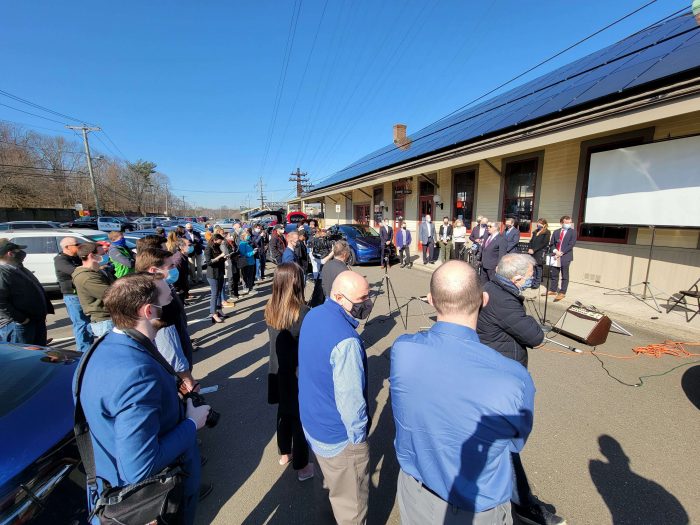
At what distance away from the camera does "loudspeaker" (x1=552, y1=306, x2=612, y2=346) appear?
4418mm

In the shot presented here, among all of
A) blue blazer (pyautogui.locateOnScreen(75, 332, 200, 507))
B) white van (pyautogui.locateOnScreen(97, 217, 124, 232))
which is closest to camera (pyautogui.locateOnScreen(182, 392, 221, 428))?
blue blazer (pyautogui.locateOnScreen(75, 332, 200, 507))

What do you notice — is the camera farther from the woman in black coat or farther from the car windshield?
the car windshield

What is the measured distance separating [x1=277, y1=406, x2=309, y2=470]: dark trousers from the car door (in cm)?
946

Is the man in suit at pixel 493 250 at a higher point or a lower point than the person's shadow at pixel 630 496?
higher

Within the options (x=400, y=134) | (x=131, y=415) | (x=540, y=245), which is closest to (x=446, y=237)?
(x=540, y=245)

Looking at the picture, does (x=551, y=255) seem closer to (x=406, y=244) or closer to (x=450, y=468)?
(x=406, y=244)

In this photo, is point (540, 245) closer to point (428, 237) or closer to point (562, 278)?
point (562, 278)

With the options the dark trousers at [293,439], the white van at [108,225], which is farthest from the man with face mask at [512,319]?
the white van at [108,225]

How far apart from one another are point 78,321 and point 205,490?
140 inches

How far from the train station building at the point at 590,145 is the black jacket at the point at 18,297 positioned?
9.53 meters

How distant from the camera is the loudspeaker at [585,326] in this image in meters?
4.42

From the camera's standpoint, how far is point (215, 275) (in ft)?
20.6

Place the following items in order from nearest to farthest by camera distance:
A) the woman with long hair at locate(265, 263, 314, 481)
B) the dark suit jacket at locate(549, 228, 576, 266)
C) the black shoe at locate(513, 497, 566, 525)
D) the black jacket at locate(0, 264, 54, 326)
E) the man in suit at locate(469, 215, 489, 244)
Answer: the black shoe at locate(513, 497, 566, 525), the woman with long hair at locate(265, 263, 314, 481), the black jacket at locate(0, 264, 54, 326), the dark suit jacket at locate(549, 228, 576, 266), the man in suit at locate(469, 215, 489, 244)

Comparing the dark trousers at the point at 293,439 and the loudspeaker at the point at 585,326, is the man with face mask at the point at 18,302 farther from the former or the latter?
the loudspeaker at the point at 585,326
